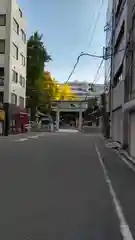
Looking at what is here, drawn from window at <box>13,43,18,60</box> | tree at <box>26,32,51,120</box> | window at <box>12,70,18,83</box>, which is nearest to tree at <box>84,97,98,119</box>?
tree at <box>26,32,51,120</box>

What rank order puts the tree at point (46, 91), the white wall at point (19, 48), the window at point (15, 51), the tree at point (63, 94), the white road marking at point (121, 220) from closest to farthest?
the white road marking at point (121, 220) → the white wall at point (19, 48) → the window at point (15, 51) → the tree at point (46, 91) → the tree at point (63, 94)

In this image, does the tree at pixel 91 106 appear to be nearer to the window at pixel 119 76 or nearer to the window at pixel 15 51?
the window at pixel 15 51

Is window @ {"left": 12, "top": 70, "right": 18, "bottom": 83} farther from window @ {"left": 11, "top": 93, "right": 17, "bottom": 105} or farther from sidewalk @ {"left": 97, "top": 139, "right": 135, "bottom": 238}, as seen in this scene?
sidewalk @ {"left": 97, "top": 139, "right": 135, "bottom": 238}

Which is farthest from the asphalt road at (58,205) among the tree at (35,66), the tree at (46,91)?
the tree at (46,91)

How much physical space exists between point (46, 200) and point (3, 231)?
262cm

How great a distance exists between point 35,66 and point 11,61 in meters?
16.9

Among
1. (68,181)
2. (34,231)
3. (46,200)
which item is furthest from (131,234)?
(68,181)

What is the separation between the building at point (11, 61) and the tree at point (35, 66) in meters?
9.67

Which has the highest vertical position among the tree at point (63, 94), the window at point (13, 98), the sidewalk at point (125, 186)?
the tree at point (63, 94)

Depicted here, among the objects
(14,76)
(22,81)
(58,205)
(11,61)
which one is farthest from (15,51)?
(58,205)

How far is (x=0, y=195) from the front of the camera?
9.41 metres

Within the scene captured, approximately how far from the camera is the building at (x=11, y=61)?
5103cm

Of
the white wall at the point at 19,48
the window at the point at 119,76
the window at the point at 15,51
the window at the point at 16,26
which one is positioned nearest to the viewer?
the window at the point at 119,76

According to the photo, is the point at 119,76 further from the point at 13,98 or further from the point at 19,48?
the point at 19,48
